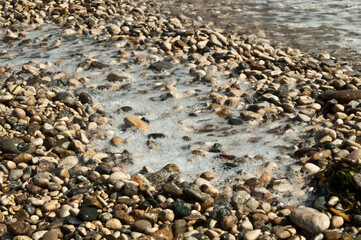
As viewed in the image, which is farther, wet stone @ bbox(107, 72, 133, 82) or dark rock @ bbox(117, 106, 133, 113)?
wet stone @ bbox(107, 72, 133, 82)

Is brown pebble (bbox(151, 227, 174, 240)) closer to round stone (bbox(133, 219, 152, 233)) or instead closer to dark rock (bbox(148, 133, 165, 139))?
round stone (bbox(133, 219, 152, 233))

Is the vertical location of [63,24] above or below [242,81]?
above

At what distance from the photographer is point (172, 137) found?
4750 mm

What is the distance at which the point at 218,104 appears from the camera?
5.41 m

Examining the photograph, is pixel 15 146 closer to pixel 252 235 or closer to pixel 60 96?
pixel 60 96

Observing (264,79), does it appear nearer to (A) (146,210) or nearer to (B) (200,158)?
(B) (200,158)

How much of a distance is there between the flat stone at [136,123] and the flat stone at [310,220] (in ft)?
7.06

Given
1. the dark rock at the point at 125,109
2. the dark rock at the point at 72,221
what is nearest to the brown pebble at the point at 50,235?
the dark rock at the point at 72,221

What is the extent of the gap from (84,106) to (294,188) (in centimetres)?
277

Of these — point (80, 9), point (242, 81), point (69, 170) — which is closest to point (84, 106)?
point (69, 170)

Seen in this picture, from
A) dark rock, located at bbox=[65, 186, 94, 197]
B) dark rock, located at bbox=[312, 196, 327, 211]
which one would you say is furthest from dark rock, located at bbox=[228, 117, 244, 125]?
dark rock, located at bbox=[65, 186, 94, 197]

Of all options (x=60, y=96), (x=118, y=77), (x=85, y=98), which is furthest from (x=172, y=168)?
(x=118, y=77)

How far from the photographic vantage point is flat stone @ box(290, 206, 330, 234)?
3.07 metres

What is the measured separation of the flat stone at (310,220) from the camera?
3070mm
